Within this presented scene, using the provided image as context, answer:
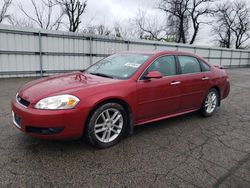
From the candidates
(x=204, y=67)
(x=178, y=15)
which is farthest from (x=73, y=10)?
(x=204, y=67)

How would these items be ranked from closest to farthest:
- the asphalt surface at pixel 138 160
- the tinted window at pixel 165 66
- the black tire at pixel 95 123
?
the asphalt surface at pixel 138 160, the black tire at pixel 95 123, the tinted window at pixel 165 66

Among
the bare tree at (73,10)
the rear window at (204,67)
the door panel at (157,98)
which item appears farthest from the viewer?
the bare tree at (73,10)

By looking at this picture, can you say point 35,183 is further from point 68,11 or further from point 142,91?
point 68,11

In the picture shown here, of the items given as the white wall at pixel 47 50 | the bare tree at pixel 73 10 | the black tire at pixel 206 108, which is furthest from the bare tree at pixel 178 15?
the black tire at pixel 206 108

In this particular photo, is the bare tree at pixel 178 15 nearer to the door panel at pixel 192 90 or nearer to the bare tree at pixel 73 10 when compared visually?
the bare tree at pixel 73 10

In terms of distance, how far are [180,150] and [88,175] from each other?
147 centimetres

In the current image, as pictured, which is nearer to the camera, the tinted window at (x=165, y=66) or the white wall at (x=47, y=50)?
the tinted window at (x=165, y=66)

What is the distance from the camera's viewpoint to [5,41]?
898cm

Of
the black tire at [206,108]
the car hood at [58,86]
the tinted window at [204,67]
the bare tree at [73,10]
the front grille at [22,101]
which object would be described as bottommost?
the black tire at [206,108]

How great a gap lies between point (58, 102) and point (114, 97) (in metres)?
0.81

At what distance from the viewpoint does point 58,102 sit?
2.76m

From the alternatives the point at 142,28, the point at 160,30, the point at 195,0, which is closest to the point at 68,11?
the point at 142,28

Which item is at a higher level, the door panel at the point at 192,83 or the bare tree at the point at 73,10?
the bare tree at the point at 73,10

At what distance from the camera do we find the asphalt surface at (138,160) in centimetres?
242
